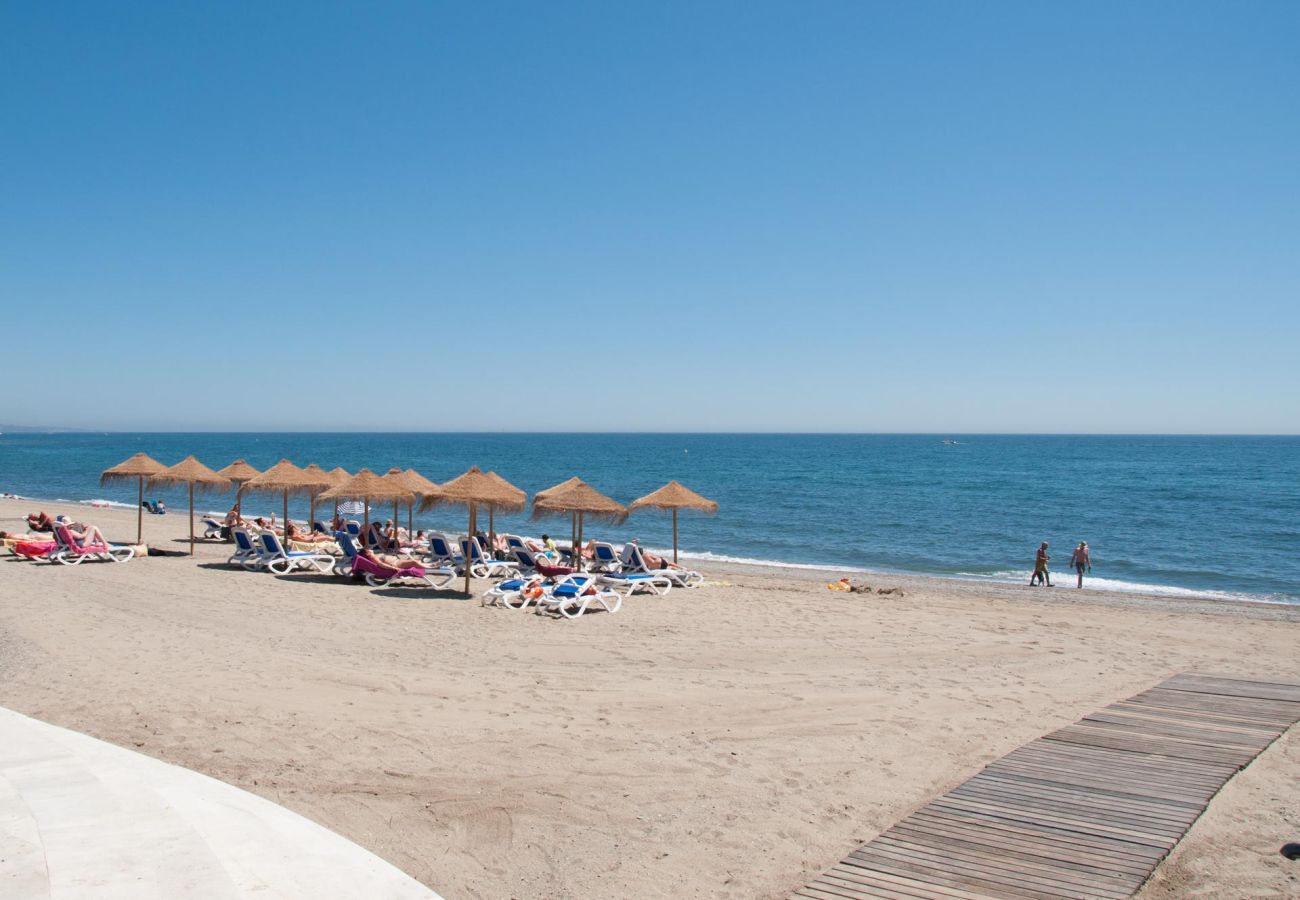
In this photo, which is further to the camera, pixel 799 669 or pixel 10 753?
pixel 799 669

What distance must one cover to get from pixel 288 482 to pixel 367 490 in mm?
2511

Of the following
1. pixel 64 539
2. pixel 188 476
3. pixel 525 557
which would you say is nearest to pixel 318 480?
pixel 188 476

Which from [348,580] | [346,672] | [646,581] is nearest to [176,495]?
[348,580]

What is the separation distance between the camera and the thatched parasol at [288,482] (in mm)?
15797

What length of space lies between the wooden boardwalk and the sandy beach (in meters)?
0.17

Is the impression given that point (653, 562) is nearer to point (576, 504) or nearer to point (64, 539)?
point (576, 504)

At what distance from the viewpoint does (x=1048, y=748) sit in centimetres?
625

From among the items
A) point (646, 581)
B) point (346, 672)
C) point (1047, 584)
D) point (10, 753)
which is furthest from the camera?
point (1047, 584)

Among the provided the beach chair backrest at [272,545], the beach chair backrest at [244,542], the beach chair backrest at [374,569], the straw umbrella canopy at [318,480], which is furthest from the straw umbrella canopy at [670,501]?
the beach chair backrest at [244,542]

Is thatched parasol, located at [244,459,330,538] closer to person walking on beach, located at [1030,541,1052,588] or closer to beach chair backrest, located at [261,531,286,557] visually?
beach chair backrest, located at [261,531,286,557]

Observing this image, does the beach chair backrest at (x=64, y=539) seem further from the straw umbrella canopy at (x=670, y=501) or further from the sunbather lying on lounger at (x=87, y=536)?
the straw umbrella canopy at (x=670, y=501)

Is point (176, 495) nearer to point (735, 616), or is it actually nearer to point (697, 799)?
point (735, 616)

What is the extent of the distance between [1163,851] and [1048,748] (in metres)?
1.64

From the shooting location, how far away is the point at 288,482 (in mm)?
15812
